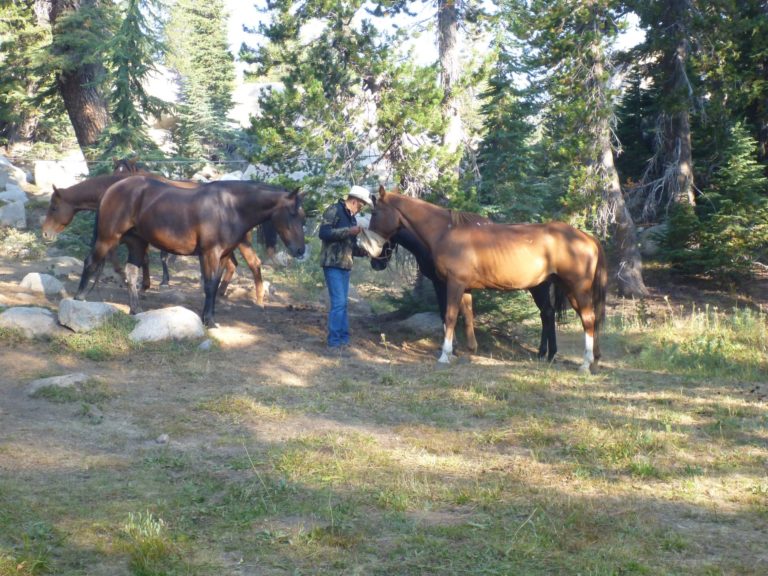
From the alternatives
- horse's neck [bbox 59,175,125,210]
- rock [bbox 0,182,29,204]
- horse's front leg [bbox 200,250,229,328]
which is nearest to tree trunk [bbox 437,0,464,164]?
horse's front leg [bbox 200,250,229,328]

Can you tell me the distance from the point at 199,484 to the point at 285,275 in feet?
43.6

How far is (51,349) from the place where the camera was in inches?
394

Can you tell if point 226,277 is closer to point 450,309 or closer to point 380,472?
point 450,309

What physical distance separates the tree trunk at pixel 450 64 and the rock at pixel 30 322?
6493 millimetres

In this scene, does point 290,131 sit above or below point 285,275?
above

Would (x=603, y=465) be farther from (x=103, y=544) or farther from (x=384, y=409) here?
(x=103, y=544)

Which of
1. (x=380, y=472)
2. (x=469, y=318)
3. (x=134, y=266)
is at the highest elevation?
(x=134, y=266)

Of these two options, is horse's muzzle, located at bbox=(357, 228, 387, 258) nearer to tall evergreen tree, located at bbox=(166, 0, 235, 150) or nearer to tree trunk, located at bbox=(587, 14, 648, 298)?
tree trunk, located at bbox=(587, 14, 648, 298)

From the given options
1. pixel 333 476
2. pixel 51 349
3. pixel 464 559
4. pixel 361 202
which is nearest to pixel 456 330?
pixel 361 202

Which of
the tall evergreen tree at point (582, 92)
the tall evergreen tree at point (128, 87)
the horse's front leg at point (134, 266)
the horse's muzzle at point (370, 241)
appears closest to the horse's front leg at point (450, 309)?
the horse's muzzle at point (370, 241)

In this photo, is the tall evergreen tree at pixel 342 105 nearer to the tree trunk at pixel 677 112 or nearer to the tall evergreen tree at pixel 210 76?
the tree trunk at pixel 677 112

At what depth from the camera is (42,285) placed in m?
13.4

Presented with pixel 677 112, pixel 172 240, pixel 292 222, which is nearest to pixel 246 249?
pixel 172 240

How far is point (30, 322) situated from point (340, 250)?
418 centimetres
